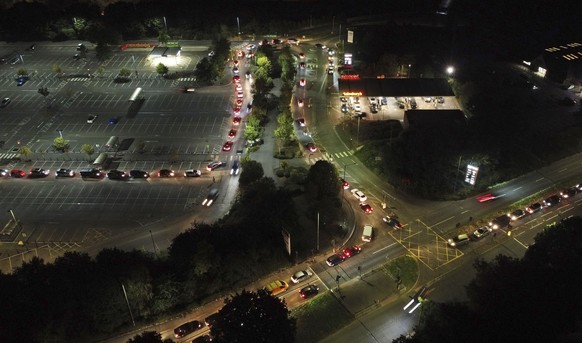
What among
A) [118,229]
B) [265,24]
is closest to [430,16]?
[265,24]

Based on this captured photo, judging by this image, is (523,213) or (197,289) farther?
(523,213)

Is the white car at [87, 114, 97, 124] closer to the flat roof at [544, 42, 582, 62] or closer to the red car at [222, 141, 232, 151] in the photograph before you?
the red car at [222, 141, 232, 151]

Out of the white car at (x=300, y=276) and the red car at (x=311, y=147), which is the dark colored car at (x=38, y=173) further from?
the white car at (x=300, y=276)

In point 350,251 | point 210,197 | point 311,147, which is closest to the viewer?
point 350,251

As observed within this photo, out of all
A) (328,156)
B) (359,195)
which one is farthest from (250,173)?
(359,195)

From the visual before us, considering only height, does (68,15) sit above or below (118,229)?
above

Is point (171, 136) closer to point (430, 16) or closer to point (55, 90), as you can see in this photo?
point (55, 90)

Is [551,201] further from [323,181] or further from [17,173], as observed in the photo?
[17,173]
